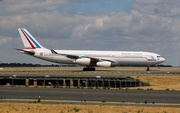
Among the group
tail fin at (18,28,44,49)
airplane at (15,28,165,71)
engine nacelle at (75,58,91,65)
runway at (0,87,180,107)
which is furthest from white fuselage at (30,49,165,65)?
runway at (0,87,180,107)

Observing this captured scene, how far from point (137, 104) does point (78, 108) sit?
14.7 feet

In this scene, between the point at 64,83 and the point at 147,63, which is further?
the point at 147,63

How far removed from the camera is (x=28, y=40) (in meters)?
60.7

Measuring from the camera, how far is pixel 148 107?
15.7 meters

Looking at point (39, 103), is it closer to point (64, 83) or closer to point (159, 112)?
point (159, 112)

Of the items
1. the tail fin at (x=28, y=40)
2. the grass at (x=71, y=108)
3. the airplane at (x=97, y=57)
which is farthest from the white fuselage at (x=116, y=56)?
the grass at (x=71, y=108)

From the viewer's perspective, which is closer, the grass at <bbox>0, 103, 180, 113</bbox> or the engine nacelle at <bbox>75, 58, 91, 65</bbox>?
the grass at <bbox>0, 103, 180, 113</bbox>

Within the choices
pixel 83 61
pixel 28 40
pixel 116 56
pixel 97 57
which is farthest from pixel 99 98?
pixel 28 40

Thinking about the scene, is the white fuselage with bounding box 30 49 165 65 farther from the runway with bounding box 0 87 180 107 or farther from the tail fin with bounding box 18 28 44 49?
the runway with bounding box 0 87 180 107

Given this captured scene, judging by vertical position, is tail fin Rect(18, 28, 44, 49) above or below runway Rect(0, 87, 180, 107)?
above

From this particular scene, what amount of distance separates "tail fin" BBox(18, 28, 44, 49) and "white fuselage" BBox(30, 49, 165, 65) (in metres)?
2.33

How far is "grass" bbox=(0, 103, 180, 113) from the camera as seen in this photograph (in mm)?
14602

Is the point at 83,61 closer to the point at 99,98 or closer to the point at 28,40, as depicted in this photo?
the point at 28,40

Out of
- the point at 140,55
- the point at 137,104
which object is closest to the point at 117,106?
the point at 137,104
